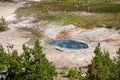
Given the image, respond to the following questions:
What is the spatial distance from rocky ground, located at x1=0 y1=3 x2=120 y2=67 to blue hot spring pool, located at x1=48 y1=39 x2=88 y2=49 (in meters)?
1.38

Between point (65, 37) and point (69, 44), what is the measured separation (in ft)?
13.9

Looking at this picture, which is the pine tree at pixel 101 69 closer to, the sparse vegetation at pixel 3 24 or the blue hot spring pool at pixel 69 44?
the blue hot spring pool at pixel 69 44

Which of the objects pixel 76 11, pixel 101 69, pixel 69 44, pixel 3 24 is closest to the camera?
pixel 101 69

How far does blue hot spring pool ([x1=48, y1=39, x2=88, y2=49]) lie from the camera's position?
68.8m

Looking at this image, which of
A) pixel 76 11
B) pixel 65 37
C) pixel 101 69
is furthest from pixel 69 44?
pixel 101 69

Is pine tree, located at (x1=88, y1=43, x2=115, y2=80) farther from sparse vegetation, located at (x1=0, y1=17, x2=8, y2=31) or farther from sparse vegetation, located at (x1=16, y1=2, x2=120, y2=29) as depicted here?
sparse vegetation, located at (x1=0, y1=17, x2=8, y2=31)

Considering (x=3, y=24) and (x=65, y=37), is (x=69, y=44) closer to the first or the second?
Result: (x=65, y=37)

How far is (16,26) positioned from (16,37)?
25.0 feet

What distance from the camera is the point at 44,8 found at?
9712cm

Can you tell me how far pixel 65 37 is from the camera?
74188 mm

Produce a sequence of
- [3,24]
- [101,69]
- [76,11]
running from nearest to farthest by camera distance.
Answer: [101,69]
[3,24]
[76,11]

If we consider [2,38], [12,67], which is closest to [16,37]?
[2,38]

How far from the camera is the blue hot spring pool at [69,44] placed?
226 ft

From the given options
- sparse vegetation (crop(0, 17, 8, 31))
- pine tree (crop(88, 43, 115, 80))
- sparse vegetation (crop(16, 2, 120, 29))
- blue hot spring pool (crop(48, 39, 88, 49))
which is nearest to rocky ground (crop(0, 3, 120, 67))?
sparse vegetation (crop(0, 17, 8, 31))
